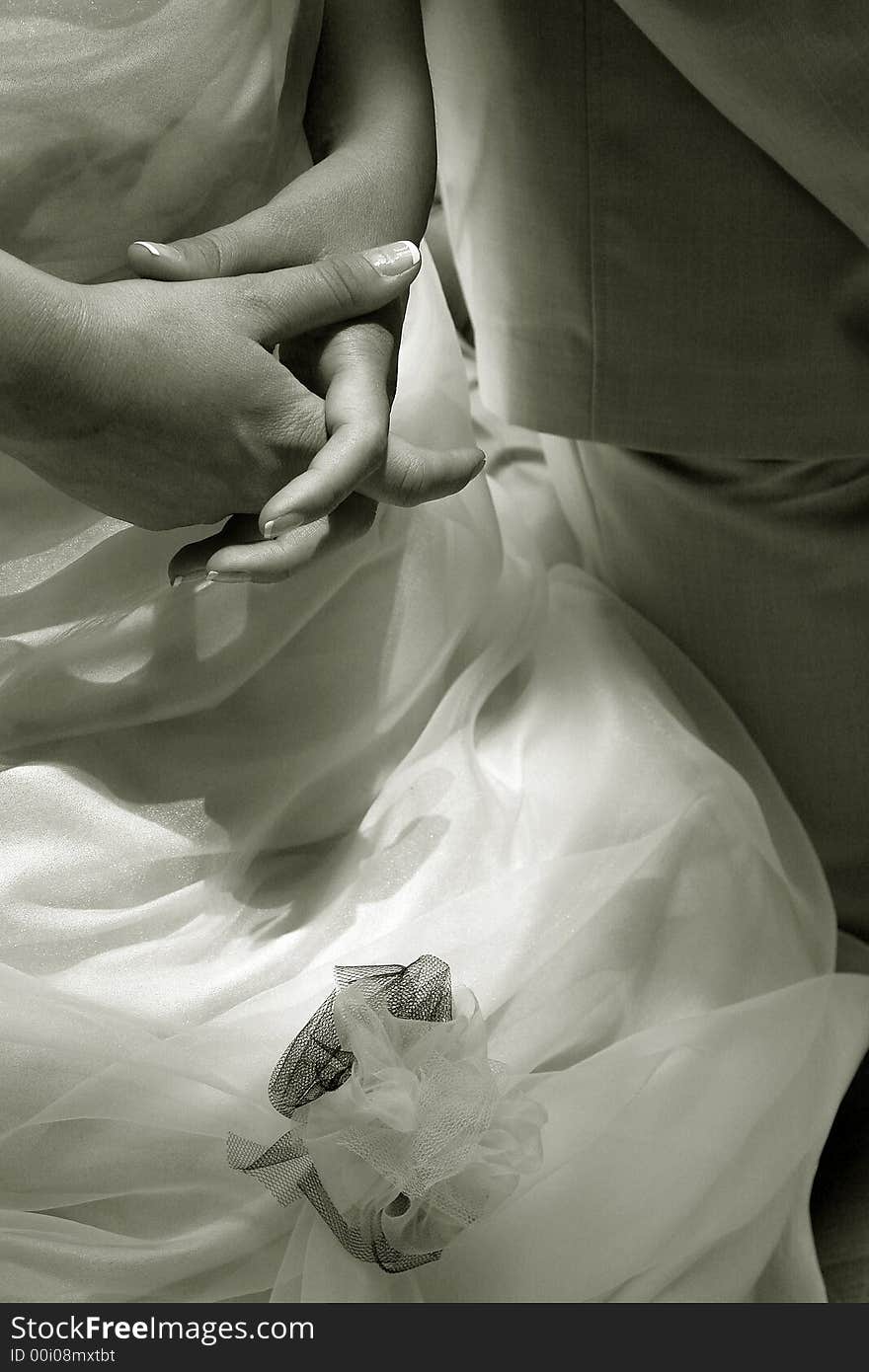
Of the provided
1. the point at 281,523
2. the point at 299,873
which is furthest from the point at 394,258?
the point at 299,873

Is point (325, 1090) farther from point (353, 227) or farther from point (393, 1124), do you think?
point (353, 227)

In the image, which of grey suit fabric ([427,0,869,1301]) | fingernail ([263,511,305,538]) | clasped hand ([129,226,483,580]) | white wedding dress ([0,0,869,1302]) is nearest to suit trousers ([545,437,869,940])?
grey suit fabric ([427,0,869,1301])

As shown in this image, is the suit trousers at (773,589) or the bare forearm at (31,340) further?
the suit trousers at (773,589)

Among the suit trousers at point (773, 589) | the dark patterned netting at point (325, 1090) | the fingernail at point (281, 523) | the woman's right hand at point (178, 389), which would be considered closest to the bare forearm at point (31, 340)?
the woman's right hand at point (178, 389)

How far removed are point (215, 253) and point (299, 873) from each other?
1.01 feet

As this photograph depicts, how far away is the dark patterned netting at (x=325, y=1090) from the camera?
57 cm

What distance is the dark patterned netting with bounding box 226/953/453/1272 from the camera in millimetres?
566

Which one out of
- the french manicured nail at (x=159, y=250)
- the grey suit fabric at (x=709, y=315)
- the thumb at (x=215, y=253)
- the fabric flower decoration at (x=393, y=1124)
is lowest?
the fabric flower decoration at (x=393, y=1124)

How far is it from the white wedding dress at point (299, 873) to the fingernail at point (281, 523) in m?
0.12

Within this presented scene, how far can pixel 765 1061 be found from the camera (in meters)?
0.67

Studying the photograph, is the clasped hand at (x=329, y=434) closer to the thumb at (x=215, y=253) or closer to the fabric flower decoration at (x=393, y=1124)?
the thumb at (x=215, y=253)

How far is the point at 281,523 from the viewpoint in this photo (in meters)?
0.54

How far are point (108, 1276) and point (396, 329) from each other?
46 cm

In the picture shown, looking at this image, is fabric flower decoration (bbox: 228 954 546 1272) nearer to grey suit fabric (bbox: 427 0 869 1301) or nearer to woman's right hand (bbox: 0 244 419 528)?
woman's right hand (bbox: 0 244 419 528)
